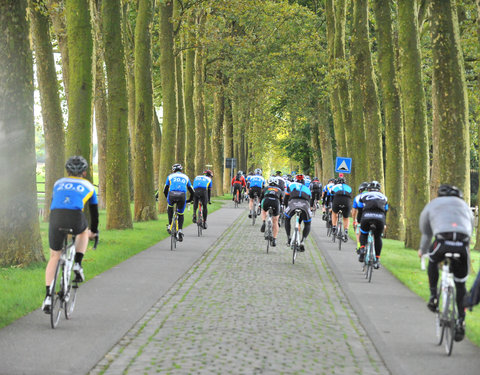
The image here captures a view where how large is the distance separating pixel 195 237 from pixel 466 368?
15465 millimetres

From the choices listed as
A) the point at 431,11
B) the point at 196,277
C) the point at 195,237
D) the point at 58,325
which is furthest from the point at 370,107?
the point at 58,325

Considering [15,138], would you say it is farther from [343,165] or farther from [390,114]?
[343,165]

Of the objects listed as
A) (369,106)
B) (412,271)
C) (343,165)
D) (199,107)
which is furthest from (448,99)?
(199,107)

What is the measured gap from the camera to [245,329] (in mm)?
8180

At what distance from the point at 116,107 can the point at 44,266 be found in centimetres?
841

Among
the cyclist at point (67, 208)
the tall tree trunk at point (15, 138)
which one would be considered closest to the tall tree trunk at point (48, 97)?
the tall tree trunk at point (15, 138)

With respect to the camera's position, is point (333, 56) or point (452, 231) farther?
point (333, 56)

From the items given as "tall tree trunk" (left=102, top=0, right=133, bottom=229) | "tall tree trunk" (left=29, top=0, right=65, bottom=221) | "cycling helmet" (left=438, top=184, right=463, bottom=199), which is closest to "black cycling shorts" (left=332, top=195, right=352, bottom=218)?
"tall tree trunk" (left=102, top=0, right=133, bottom=229)

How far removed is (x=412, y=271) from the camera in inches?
572

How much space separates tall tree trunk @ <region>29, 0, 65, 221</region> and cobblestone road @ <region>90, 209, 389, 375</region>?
952cm

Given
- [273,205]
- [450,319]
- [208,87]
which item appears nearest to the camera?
[450,319]

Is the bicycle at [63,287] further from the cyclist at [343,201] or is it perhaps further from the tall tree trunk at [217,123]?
the tall tree trunk at [217,123]

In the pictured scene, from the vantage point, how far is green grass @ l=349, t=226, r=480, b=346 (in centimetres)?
904

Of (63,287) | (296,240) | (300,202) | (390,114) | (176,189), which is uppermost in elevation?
(390,114)
